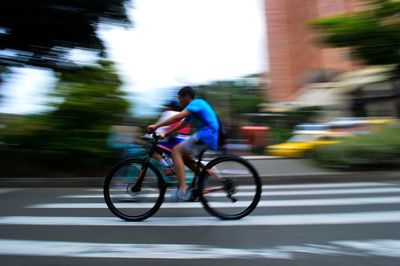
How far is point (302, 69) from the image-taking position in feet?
106

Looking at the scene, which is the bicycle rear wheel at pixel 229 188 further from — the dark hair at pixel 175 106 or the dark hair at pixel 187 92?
the dark hair at pixel 175 106

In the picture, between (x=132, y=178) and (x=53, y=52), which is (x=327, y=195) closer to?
(x=132, y=178)

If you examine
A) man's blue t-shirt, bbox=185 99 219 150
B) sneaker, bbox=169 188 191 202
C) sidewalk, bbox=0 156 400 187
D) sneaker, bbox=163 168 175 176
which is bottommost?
sidewalk, bbox=0 156 400 187

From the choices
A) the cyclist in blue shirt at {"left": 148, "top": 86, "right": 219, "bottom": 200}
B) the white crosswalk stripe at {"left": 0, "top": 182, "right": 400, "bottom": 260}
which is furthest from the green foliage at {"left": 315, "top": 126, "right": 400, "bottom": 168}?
the cyclist in blue shirt at {"left": 148, "top": 86, "right": 219, "bottom": 200}

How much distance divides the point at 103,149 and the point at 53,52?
3049 mm

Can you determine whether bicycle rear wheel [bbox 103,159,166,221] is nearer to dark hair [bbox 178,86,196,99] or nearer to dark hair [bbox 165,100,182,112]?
dark hair [bbox 178,86,196,99]

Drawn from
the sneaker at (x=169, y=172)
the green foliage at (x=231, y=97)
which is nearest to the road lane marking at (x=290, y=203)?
the sneaker at (x=169, y=172)

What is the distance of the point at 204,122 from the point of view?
5492mm

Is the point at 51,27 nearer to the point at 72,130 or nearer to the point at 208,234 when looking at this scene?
the point at 72,130

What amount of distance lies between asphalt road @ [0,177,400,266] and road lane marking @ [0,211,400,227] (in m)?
0.01

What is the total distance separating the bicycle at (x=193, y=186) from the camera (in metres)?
5.49

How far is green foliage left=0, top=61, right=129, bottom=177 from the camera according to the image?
9984 millimetres

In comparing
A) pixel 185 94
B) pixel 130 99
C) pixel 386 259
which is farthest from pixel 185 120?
pixel 130 99

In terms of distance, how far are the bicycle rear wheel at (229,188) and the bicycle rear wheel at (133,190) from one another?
554 millimetres
